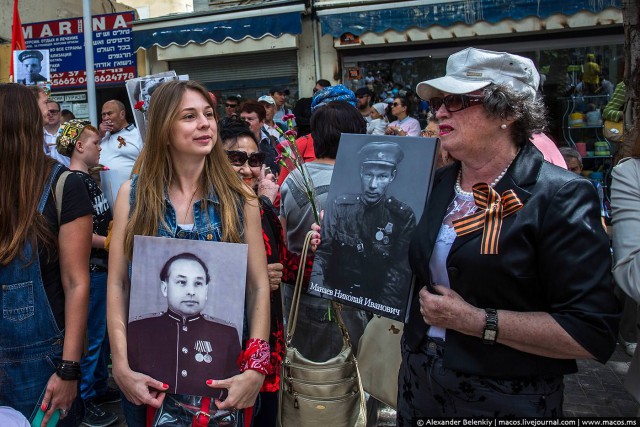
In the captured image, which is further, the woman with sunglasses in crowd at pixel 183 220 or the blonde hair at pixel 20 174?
the blonde hair at pixel 20 174

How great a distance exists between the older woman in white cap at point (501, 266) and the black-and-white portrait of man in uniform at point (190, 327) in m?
0.70

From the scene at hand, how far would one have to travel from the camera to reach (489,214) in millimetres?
1929

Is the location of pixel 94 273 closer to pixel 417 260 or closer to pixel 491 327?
pixel 417 260

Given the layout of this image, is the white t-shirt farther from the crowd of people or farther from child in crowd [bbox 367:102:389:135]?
the crowd of people

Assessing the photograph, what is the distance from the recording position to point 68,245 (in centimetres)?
231

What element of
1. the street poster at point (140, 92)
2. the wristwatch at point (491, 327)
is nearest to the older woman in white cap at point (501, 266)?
the wristwatch at point (491, 327)

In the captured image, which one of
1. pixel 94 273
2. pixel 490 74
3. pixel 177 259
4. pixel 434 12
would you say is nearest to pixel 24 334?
pixel 177 259

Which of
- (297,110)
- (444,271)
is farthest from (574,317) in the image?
(297,110)

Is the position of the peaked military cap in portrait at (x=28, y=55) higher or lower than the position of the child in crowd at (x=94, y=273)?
higher

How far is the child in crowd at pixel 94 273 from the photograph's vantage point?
13.8ft

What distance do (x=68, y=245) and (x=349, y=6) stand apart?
9.12 meters

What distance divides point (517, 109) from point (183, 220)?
1272 millimetres

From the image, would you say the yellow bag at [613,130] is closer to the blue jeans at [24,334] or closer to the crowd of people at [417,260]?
the crowd of people at [417,260]

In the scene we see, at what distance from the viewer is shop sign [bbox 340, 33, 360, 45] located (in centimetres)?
1055
